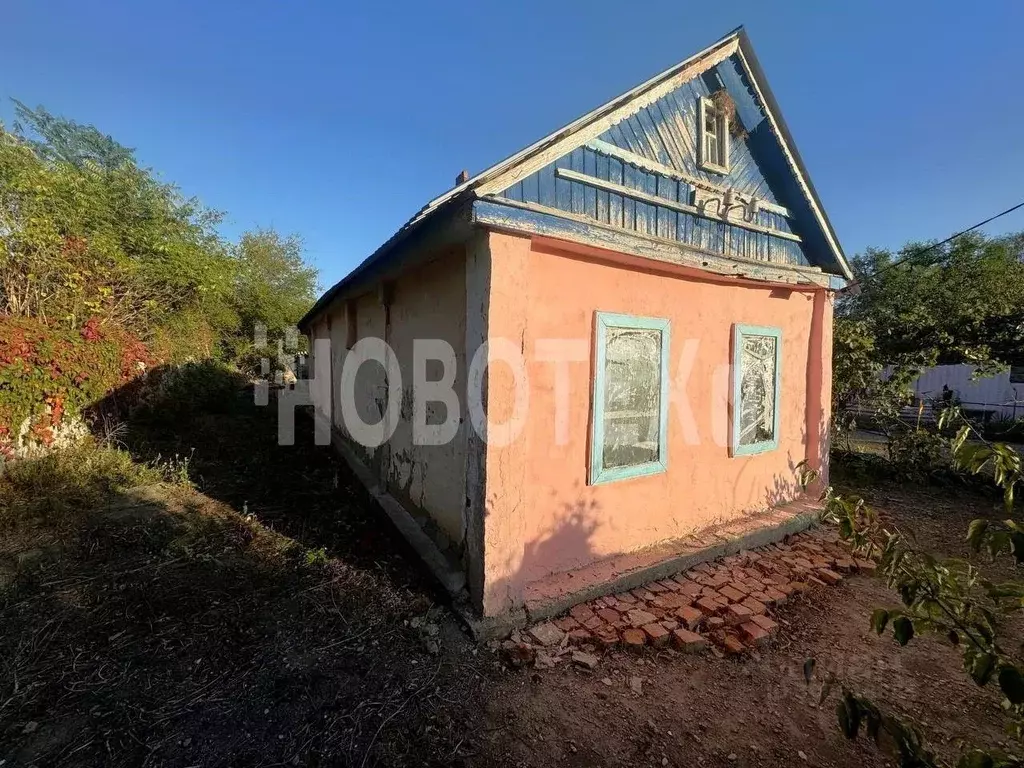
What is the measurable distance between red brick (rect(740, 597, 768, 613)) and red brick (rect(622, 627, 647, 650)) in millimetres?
1101

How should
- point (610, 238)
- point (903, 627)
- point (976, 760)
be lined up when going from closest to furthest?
1. point (976, 760)
2. point (903, 627)
3. point (610, 238)

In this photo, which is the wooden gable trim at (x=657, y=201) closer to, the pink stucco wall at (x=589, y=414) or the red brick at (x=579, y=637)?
the pink stucco wall at (x=589, y=414)

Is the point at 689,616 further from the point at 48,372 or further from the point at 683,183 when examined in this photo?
the point at 48,372

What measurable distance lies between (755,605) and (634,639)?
127cm

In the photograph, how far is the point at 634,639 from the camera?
324 centimetres

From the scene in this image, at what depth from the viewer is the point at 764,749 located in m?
2.49

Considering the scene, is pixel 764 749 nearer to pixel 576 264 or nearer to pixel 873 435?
pixel 576 264

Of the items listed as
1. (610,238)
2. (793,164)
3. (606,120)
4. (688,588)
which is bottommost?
(688,588)

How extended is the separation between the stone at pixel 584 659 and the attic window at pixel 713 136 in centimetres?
448

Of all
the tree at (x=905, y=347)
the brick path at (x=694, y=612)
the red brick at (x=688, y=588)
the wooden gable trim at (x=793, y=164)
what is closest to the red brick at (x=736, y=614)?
the brick path at (x=694, y=612)

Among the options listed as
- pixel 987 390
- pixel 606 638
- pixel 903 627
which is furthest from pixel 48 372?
pixel 987 390

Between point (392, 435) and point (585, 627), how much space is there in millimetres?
3221

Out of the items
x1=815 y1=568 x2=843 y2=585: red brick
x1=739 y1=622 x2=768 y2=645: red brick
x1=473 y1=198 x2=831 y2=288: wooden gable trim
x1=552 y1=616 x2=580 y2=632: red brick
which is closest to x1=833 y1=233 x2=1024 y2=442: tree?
x1=473 y1=198 x2=831 y2=288: wooden gable trim

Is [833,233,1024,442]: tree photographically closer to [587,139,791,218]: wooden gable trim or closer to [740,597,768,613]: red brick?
[587,139,791,218]: wooden gable trim
